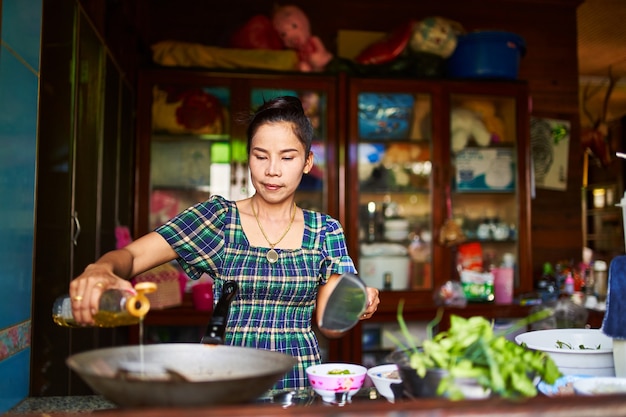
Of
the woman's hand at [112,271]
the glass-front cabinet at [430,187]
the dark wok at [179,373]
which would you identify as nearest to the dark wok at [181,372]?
the dark wok at [179,373]

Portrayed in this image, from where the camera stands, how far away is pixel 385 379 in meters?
1.27

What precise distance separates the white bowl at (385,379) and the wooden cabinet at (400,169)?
2271 mm

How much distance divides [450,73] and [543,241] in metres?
1.50

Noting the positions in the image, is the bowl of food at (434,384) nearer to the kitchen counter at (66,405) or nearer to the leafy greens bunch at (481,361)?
the leafy greens bunch at (481,361)

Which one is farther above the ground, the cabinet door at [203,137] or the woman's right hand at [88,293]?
the cabinet door at [203,137]

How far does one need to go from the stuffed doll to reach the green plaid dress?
2428mm

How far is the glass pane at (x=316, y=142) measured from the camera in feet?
12.5

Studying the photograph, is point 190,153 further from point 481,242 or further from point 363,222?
point 481,242

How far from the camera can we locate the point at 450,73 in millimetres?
4117

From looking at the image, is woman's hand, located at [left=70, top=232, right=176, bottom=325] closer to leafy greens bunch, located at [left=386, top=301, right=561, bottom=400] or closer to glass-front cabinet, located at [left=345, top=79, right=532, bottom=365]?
leafy greens bunch, located at [left=386, top=301, right=561, bottom=400]

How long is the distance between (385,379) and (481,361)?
1.05 feet

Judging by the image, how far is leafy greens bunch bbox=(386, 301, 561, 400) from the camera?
0.95 meters

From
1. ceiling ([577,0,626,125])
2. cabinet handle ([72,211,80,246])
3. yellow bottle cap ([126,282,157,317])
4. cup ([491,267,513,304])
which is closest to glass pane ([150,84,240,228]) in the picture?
cabinet handle ([72,211,80,246])

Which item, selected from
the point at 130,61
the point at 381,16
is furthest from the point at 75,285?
the point at 381,16
